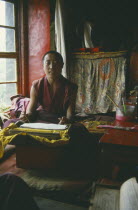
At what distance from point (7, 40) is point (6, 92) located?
84 centimetres

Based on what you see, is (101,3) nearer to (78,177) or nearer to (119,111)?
(119,111)

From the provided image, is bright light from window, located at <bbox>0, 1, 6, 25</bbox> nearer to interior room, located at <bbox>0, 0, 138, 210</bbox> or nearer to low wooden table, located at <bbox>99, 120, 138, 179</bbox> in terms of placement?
interior room, located at <bbox>0, 0, 138, 210</bbox>

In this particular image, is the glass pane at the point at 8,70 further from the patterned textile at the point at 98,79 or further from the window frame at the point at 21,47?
the patterned textile at the point at 98,79

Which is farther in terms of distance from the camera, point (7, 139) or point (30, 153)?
point (30, 153)

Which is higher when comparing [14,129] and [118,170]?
[14,129]

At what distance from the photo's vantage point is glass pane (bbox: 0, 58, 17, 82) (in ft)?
11.8

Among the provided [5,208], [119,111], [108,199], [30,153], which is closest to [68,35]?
[119,111]

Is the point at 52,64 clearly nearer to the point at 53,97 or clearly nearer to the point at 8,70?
the point at 53,97

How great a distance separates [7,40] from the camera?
359cm

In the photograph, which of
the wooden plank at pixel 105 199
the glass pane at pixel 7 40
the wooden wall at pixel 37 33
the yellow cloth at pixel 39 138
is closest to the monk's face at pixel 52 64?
the yellow cloth at pixel 39 138

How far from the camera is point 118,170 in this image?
1977 millimetres

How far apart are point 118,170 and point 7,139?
3.28 ft

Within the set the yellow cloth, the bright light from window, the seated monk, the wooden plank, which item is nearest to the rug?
the wooden plank

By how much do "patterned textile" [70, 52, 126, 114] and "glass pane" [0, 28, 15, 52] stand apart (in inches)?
41.5
